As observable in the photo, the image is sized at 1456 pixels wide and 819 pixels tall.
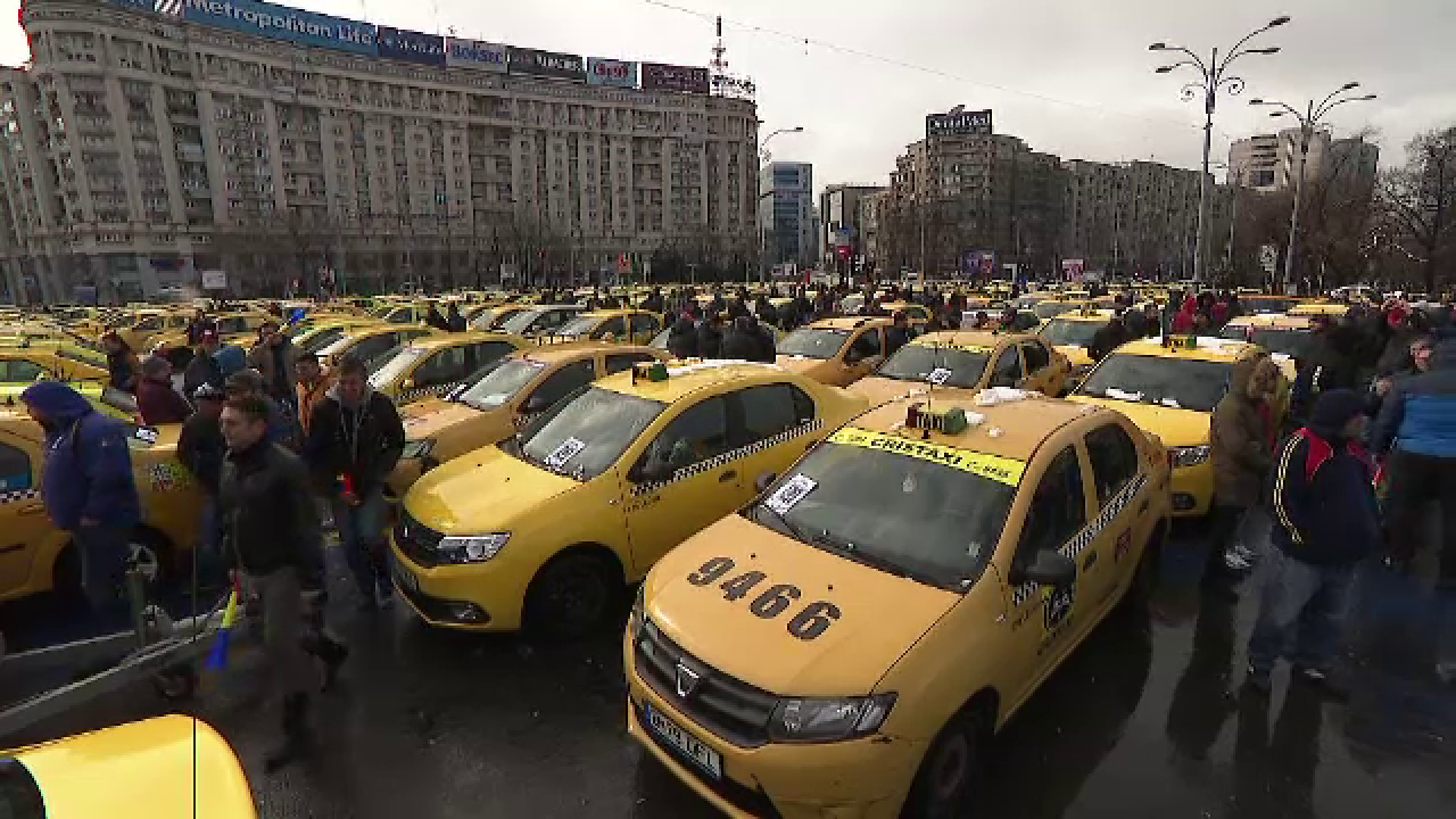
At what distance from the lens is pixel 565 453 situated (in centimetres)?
539

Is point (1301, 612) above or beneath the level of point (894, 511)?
beneath

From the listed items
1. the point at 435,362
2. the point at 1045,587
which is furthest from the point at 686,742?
the point at 435,362

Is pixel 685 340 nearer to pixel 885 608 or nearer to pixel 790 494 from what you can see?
pixel 790 494

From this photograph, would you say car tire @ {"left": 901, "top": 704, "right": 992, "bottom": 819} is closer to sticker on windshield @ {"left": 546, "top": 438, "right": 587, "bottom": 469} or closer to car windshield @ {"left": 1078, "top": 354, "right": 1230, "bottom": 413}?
sticker on windshield @ {"left": 546, "top": 438, "right": 587, "bottom": 469}

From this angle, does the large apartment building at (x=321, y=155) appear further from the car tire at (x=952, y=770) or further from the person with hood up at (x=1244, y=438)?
the car tire at (x=952, y=770)

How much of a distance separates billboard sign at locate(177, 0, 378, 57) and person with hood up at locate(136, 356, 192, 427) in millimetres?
87626

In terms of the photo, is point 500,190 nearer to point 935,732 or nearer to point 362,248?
point 362,248

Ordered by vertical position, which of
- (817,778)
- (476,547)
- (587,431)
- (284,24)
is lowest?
(817,778)

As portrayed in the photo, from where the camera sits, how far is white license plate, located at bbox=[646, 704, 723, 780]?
297 cm

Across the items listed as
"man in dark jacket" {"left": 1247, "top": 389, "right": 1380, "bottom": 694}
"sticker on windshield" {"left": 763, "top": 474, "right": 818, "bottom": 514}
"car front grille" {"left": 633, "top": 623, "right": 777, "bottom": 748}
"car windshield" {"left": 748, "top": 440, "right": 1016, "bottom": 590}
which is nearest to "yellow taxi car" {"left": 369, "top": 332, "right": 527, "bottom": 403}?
"sticker on windshield" {"left": 763, "top": 474, "right": 818, "bottom": 514}

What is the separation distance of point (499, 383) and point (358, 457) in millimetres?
2658

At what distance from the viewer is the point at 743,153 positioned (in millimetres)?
115312

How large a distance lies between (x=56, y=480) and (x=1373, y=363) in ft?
50.6

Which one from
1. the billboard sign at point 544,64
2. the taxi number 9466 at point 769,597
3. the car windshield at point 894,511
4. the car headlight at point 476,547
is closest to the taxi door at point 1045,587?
the car windshield at point 894,511
